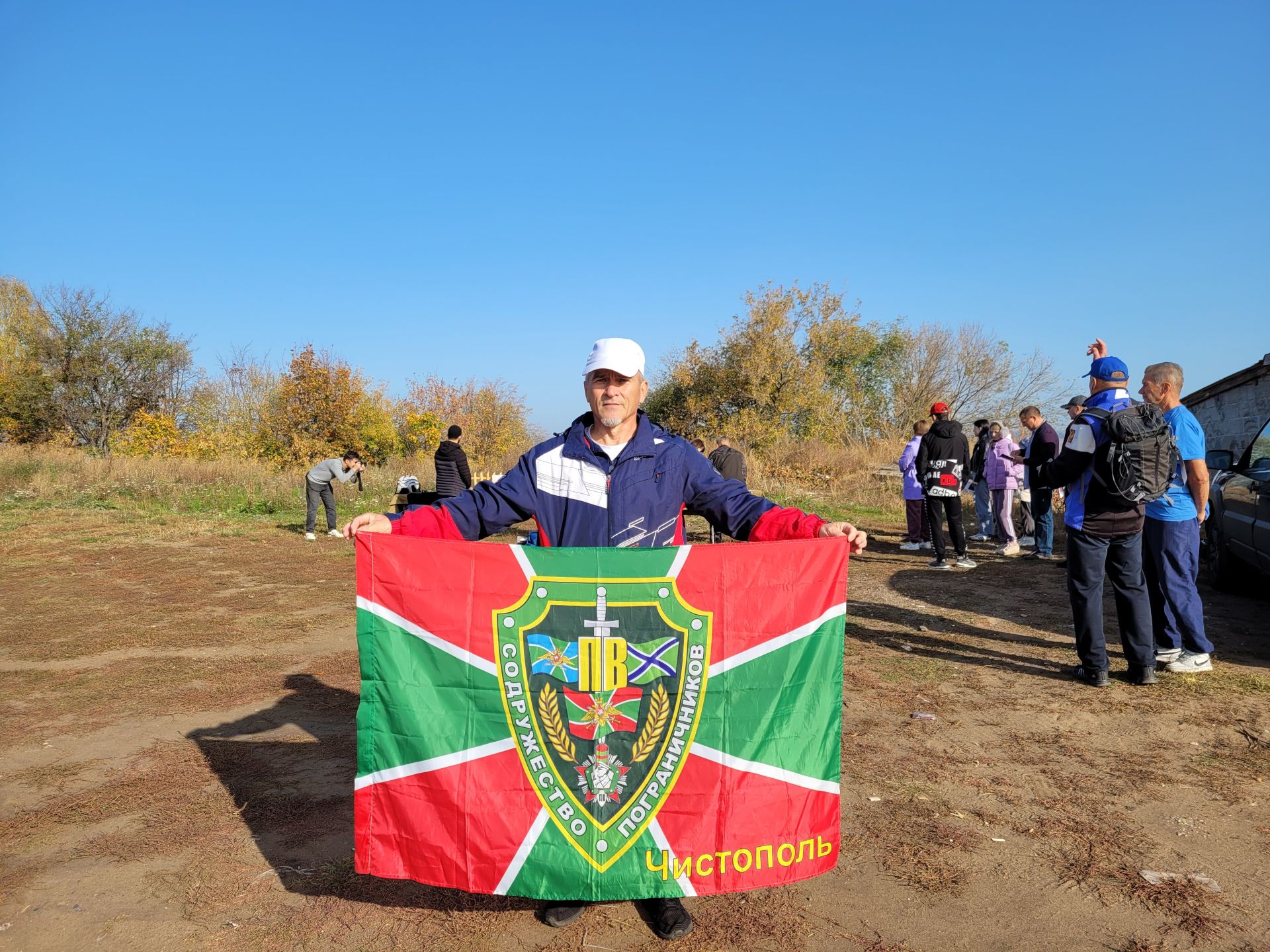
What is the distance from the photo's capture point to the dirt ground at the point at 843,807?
3090 mm

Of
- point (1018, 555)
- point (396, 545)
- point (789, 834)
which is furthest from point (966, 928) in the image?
point (1018, 555)

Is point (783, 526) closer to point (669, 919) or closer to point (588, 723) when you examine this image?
point (588, 723)

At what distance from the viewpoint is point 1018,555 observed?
1220 centimetres

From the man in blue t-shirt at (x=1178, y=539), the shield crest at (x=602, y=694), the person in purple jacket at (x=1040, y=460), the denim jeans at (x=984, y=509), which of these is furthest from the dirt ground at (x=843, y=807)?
the denim jeans at (x=984, y=509)

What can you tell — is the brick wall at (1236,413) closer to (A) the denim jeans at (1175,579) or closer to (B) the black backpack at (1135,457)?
(A) the denim jeans at (1175,579)

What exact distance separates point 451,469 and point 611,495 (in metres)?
11.8

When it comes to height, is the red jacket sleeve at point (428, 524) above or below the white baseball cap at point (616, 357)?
below

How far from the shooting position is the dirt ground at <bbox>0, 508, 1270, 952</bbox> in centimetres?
309

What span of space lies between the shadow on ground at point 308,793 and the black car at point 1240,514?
7.59m

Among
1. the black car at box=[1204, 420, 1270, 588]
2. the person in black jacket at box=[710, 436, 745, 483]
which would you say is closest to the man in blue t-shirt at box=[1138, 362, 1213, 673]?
the black car at box=[1204, 420, 1270, 588]

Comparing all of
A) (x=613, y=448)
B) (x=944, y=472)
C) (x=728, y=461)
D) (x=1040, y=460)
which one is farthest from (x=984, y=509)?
(x=613, y=448)

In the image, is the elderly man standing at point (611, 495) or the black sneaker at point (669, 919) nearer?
the black sneaker at point (669, 919)

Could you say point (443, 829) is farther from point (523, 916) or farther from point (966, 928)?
point (966, 928)

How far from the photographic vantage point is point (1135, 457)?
557cm
